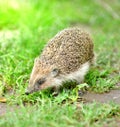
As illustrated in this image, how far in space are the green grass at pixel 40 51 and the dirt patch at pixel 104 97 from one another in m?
0.11

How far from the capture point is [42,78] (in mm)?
6418

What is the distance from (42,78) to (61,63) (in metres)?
0.37

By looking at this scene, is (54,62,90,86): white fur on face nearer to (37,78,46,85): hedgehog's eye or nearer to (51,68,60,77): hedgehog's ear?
(51,68,60,77): hedgehog's ear

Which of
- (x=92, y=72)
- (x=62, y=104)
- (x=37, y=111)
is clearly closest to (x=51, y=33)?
(x=92, y=72)

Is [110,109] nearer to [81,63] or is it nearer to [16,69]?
[81,63]

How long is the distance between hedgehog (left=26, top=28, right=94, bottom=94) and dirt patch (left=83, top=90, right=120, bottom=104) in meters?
0.36

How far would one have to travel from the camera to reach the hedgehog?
6438mm

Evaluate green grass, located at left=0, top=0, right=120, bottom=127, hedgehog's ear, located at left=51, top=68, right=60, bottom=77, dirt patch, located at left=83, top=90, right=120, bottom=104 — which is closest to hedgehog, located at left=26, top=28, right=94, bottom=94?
hedgehog's ear, located at left=51, top=68, right=60, bottom=77

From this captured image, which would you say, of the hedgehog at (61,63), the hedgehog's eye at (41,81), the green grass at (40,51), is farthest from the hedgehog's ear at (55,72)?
the green grass at (40,51)

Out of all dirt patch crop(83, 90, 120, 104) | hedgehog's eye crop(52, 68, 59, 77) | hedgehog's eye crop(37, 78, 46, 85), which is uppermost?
hedgehog's eye crop(52, 68, 59, 77)

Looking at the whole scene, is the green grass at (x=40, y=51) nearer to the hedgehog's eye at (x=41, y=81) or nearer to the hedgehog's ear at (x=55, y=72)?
the hedgehog's eye at (x=41, y=81)

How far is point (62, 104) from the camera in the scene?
598 cm

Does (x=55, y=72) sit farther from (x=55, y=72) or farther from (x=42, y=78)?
(x=42, y=78)

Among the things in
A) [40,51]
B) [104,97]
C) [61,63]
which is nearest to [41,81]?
[61,63]
